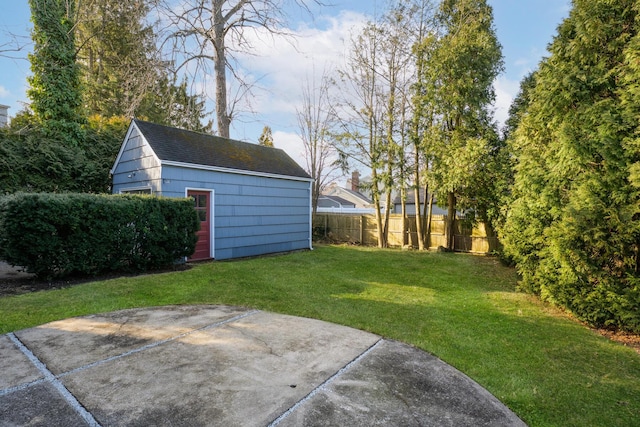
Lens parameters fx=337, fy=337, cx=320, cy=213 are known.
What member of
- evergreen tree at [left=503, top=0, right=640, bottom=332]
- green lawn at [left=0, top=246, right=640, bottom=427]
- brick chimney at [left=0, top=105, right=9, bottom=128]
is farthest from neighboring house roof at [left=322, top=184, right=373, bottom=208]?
evergreen tree at [left=503, top=0, right=640, bottom=332]

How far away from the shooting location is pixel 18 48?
181 inches

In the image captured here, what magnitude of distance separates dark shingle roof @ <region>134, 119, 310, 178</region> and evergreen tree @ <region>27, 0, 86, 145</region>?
338 centimetres

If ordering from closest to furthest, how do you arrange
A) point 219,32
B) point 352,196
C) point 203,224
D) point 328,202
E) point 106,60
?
point 203,224 → point 219,32 → point 106,60 → point 328,202 → point 352,196

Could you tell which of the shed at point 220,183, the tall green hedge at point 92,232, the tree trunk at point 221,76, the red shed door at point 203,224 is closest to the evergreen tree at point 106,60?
the tree trunk at point 221,76

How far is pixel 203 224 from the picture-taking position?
344 inches

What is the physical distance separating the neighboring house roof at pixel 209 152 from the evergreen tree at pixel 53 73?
93.9 inches

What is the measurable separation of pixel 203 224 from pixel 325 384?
6.96 meters

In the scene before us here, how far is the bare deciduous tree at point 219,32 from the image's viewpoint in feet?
37.7

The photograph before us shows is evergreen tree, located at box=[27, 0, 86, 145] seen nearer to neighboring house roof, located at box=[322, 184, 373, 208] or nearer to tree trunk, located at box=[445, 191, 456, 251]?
tree trunk, located at box=[445, 191, 456, 251]

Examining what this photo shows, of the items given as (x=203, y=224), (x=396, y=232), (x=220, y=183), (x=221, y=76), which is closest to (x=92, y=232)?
(x=203, y=224)

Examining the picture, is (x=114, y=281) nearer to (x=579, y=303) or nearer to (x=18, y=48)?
(x=18, y=48)

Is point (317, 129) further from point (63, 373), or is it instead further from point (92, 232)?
point (63, 373)

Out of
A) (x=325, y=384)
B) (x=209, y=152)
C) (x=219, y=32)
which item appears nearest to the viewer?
→ (x=325, y=384)

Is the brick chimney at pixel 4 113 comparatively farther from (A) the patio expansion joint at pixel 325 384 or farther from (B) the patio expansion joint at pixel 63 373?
(A) the patio expansion joint at pixel 325 384
